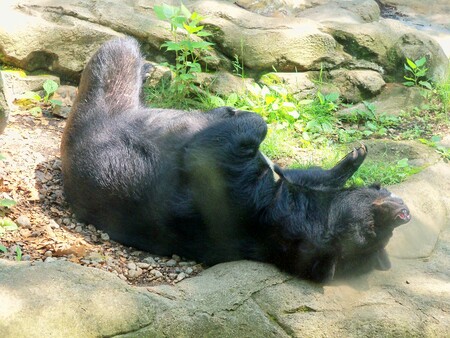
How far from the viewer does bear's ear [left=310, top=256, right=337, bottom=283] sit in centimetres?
500

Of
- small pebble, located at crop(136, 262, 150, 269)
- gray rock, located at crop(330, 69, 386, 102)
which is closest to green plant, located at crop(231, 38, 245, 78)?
gray rock, located at crop(330, 69, 386, 102)

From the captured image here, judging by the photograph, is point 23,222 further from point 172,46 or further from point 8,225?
point 172,46

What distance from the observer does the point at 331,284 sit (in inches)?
201

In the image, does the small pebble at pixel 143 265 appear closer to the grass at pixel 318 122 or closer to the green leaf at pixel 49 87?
the grass at pixel 318 122

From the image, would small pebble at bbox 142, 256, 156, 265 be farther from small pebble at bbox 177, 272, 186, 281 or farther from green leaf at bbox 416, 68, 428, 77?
green leaf at bbox 416, 68, 428, 77

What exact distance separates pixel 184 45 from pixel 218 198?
2.66 m

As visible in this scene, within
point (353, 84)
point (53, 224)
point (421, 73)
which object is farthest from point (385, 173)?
point (53, 224)

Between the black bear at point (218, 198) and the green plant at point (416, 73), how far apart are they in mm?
3232

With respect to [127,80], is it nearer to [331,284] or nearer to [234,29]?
[234,29]

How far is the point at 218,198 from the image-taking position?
17.3 ft

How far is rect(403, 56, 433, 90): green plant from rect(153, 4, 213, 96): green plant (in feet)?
8.32

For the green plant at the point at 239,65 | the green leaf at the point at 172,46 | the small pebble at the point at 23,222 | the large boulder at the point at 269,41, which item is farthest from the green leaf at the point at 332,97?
the small pebble at the point at 23,222

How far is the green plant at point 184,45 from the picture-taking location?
7.28m

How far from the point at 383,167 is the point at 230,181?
2.18 m
